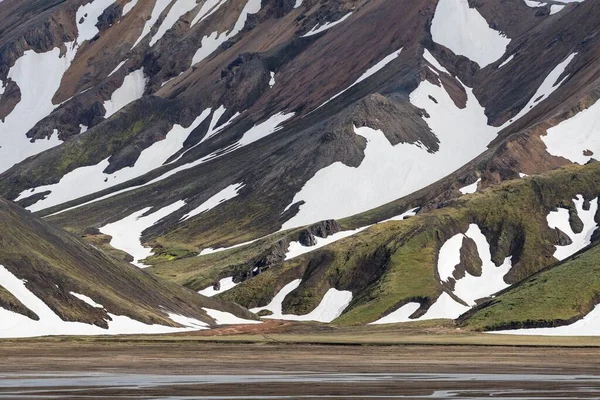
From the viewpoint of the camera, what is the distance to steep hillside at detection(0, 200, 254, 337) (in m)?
125

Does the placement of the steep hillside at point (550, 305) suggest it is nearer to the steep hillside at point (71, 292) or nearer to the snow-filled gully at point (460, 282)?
the snow-filled gully at point (460, 282)

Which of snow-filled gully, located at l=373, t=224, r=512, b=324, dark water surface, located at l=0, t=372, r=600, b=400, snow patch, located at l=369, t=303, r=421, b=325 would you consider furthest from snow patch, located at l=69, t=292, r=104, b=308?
dark water surface, located at l=0, t=372, r=600, b=400

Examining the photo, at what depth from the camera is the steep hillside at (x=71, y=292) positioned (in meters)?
125

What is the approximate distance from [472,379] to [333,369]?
452 inches

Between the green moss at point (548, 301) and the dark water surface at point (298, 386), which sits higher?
the green moss at point (548, 301)

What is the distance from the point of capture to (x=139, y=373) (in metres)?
70.8

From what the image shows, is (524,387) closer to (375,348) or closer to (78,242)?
(375,348)

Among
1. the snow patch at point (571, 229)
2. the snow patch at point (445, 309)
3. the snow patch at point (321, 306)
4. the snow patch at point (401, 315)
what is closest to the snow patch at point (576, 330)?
the snow patch at point (445, 309)

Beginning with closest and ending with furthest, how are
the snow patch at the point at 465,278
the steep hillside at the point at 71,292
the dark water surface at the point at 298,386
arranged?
the dark water surface at the point at 298,386
the steep hillside at the point at 71,292
the snow patch at the point at 465,278

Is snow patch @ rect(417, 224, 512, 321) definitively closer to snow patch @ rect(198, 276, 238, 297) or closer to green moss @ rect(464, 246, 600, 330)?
green moss @ rect(464, 246, 600, 330)

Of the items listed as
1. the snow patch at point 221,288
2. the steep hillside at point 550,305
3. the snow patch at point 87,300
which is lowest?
the steep hillside at point 550,305

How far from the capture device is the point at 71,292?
13262cm

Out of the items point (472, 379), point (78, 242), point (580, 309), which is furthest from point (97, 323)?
point (472, 379)

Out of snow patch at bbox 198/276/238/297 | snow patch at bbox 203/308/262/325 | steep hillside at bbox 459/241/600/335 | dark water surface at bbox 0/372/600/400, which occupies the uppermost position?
snow patch at bbox 198/276/238/297
